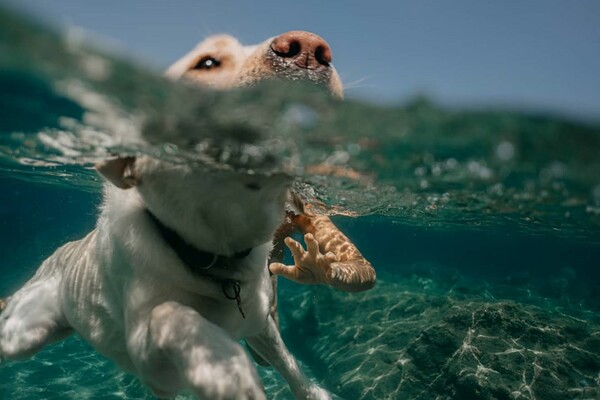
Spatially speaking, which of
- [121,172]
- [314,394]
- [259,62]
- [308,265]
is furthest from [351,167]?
[121,172]

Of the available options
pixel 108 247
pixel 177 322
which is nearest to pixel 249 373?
pixel 177 322

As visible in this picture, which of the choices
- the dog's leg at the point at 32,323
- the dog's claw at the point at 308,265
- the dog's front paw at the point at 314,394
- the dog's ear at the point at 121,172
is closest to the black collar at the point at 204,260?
the dog's ear at the point at 121,172

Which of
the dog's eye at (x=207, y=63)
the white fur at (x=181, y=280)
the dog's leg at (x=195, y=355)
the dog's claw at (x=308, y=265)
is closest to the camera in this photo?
the dog's leg at (x=195, y=355)

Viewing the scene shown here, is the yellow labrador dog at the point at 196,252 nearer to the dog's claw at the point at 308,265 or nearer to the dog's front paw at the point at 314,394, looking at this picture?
the dog's claw at the point at 308,265

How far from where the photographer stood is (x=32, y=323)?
441 cm

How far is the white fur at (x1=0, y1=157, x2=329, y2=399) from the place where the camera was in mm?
2252

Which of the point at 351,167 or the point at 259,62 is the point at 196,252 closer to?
the point at 259,62

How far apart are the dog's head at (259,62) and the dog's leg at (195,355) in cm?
174

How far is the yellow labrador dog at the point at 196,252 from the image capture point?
2.30m

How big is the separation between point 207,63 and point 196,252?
1.58m

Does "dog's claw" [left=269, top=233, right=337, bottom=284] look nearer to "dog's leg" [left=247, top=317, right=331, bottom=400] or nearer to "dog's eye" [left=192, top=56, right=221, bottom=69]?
"dog's leg" [left=247, top=317, right=331, bottom=400]

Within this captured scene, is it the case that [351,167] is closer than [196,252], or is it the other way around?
[196,252]

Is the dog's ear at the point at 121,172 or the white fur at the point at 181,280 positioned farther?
the dog's ear at the point at 121,172

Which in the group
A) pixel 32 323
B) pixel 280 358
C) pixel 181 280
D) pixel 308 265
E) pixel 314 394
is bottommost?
pixel 314 394
